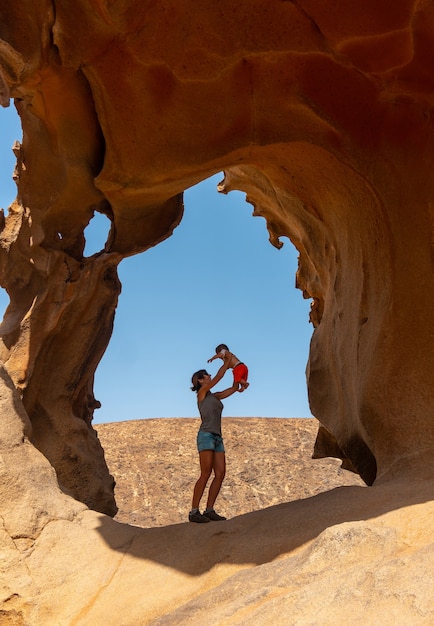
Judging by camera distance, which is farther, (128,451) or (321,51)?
(128,451)

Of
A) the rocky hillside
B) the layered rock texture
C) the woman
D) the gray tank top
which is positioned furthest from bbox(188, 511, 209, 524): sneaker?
the rocky hillside

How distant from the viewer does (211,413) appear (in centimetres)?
480

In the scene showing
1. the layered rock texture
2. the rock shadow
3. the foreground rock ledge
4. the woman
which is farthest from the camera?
the woman

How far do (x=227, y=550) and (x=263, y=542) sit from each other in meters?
0.20

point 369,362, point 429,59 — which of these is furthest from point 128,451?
point 429,59

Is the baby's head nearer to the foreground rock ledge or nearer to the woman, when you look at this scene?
the woman

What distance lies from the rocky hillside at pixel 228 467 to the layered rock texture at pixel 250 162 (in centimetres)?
758

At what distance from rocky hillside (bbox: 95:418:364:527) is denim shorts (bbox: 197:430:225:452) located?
799 cm

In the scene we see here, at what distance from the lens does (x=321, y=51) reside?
4.48 m

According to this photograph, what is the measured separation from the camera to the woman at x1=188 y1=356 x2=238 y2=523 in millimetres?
4488

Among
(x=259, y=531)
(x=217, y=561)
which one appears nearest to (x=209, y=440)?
(x=259, y=531)

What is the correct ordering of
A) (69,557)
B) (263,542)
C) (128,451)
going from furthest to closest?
(128,451)
(69,557)
(263,542)

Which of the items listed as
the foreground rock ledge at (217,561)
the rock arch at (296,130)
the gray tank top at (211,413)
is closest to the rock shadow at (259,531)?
the foreground rock ledge at (217,561)

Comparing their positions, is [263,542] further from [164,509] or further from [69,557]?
[164,509]
